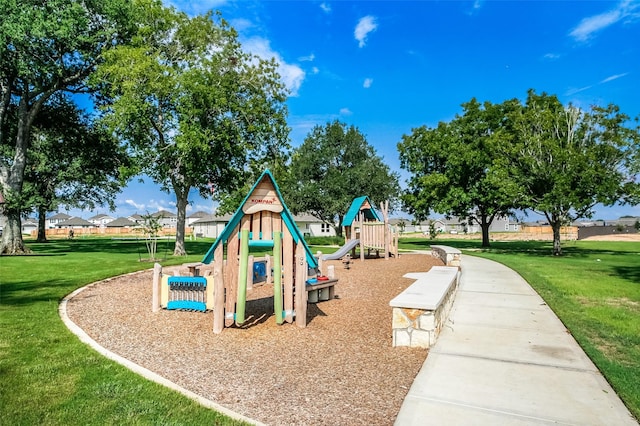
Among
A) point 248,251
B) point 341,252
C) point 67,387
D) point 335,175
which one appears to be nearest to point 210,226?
point 335,175

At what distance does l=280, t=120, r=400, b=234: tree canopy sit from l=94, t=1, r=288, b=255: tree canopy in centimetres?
1663

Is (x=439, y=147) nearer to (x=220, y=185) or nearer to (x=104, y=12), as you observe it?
(x=220, y=185)

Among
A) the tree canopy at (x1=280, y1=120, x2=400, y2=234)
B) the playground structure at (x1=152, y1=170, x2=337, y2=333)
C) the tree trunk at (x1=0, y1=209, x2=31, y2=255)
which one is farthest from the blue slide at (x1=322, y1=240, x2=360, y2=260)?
the tree canopy at (x1=280, y1=120, x2=400, y2=234)

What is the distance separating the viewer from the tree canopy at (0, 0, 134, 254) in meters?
21.1

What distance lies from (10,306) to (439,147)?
3387 cm

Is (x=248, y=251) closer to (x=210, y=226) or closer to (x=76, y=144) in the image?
(x=76, y=144)

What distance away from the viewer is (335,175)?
47.3m

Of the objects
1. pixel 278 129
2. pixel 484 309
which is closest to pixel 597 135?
pixel 278 129

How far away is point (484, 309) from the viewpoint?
8.64 metres

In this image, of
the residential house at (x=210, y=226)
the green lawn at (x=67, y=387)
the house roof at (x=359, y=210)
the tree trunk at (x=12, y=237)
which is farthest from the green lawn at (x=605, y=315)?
the residential house at (x=210, y=226)

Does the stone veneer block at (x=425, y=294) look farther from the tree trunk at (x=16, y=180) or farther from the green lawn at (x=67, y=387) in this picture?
the tree trunk at (x=16, y=180)

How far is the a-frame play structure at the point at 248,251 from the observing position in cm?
717

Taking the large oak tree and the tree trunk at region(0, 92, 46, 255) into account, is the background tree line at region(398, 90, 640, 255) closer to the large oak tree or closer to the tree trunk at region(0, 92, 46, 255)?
the large oak tree

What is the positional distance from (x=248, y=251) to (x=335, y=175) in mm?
40486
